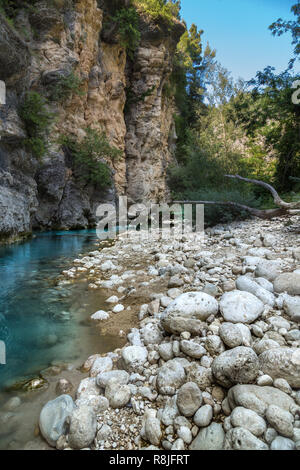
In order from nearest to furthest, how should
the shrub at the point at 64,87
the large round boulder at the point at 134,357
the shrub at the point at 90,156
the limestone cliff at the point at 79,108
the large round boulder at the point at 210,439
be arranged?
the large round boulder at the point at 210,439, the large round boulder at the point at 134,357, the limestone cliff at the point at 79,108, the shrub at the point at 64,87, the shrub at the point at 90,156

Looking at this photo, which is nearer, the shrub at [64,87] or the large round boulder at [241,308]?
the large round boulder at [241,308]

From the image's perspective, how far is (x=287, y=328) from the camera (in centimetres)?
158

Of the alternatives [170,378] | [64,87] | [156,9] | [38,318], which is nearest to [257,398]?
[170,378]

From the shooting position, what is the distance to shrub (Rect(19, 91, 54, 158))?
7898 mm

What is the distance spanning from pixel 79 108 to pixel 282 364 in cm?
1516

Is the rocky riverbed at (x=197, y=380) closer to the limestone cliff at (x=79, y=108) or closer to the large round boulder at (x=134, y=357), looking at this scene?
the large round boulder at (x=134, y=357)

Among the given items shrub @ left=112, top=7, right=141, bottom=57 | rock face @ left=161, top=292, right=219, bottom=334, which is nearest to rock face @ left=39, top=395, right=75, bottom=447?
rock face @ left=161, top=292, right=219, bottom=334

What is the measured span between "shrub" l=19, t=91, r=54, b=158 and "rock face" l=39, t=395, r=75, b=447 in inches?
348

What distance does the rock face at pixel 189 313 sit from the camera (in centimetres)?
169

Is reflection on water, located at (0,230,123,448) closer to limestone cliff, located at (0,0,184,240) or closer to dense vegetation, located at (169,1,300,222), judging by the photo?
limestone cliff, located at (0,0,184,240)

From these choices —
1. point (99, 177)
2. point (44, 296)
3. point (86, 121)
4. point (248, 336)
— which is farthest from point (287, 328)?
point (86, 121)

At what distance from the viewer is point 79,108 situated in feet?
43.4

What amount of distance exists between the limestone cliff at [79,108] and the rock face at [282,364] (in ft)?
24.1

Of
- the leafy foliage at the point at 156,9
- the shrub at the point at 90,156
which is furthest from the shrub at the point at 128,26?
the shrub at the point at 90,156
